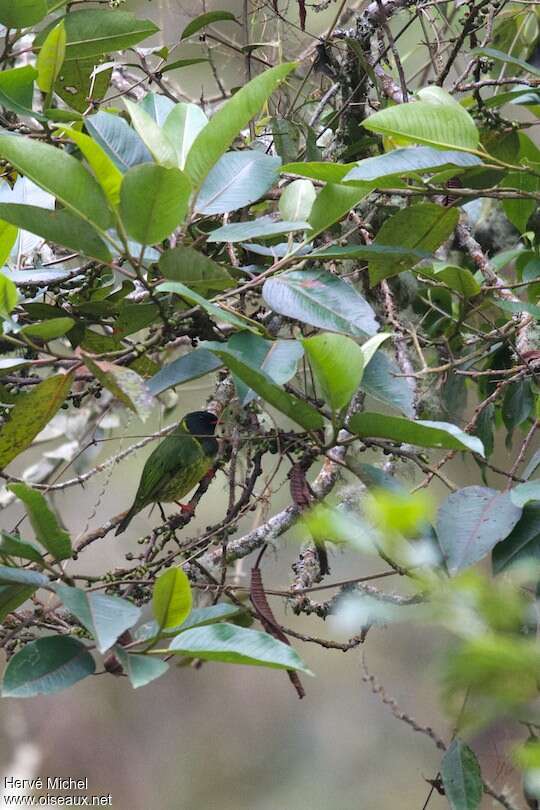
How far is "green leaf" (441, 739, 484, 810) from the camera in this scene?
2.88 ft

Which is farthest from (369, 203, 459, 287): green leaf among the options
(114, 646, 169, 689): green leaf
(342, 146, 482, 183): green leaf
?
(114, 646, 169, 689): green leaf

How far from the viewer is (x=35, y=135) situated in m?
1.15

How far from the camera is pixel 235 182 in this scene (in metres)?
0.90

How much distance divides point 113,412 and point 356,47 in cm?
117

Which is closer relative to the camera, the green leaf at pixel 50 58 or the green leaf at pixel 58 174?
the green leaf at pixel 58 174

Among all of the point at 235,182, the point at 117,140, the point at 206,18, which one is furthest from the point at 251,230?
the point at 206,18

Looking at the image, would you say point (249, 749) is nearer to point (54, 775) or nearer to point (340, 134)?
point (54, 775)

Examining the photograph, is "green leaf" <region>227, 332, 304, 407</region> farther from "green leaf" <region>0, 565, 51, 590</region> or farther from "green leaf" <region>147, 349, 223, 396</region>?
"green leaf" <region>0, 565, 51, 590</region>

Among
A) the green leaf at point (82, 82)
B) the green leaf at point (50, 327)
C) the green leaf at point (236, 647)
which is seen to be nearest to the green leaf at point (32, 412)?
the green leaf at point (50, 327)

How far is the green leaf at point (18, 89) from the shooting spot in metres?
0.92

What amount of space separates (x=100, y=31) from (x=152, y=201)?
571 millimetres

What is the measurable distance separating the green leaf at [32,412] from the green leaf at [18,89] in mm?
321

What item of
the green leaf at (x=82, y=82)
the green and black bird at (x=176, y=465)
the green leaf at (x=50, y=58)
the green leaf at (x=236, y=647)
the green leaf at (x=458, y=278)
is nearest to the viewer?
the green leaf at (x=236, y=647)

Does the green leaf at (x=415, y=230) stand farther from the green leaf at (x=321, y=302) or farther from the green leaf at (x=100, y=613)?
the green leaf at (x=100, y=613)
